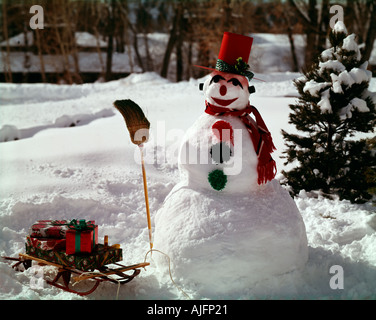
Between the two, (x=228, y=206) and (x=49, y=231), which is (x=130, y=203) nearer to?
(x=49, y=231)

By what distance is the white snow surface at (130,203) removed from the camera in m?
3.21

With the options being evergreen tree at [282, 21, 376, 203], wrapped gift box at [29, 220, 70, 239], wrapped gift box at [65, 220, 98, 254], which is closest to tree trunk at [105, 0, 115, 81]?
evergreen tree at [282, 21, 376, 203]

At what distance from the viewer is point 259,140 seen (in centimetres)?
328

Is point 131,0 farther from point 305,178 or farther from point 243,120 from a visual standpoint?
point 243,120

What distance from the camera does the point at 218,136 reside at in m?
3.21

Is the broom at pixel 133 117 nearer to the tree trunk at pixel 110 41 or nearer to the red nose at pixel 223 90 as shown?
the red nose at pixel 223 90

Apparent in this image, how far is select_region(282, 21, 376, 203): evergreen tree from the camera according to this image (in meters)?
4.73

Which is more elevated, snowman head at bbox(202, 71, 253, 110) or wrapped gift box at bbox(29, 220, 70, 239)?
snowman head at bbox(202, 71, 253, 110)

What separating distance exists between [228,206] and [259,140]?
1.74ft

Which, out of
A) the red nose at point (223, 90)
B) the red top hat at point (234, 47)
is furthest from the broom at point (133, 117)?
the red top hat at point (234, 47)

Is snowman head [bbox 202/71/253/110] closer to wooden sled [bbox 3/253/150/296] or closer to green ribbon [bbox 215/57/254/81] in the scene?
green ribbon [bbox 215/57/254/81]

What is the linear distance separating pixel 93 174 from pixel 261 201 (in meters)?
2.68

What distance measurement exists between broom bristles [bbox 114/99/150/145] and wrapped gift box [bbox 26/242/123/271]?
2.80 ft
